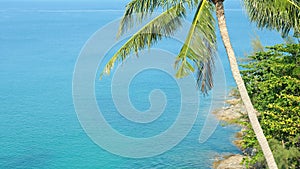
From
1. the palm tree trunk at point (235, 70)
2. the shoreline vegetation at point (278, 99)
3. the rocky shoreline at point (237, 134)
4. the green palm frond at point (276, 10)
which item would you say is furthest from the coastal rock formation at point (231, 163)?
the palm tree trunk at point (235, 70)

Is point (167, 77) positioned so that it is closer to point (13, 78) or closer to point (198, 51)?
point (13, 78)

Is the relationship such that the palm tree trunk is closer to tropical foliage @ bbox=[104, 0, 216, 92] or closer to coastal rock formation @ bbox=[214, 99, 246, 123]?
tropical foliage @ bbox=[104, 0, 216, 92]

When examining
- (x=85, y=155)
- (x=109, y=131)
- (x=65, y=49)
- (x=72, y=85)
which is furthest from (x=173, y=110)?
(x=65, y=49)

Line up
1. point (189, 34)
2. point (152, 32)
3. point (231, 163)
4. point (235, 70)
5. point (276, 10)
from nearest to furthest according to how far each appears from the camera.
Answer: point (276, 10) < point (189, 34) < point (235, 70) < point (152, 32) < point (231, 163)

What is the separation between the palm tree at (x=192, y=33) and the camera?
24.3ft

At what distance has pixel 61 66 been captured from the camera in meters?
40.2

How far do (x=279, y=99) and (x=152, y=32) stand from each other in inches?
232

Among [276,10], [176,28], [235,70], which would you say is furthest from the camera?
[176,28]

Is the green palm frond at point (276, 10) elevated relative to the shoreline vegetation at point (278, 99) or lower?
elevated

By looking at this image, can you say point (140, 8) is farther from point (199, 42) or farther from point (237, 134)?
point (237, 134)

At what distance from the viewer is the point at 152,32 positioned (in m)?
7.86

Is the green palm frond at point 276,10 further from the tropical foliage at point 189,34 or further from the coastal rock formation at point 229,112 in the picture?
the coastal rock formation at point 229,112

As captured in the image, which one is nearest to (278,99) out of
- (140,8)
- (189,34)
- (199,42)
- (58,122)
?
(199,42)

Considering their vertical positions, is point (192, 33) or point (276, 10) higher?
point (276, 10)
